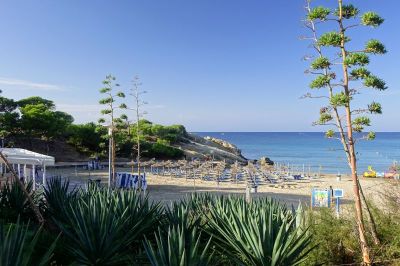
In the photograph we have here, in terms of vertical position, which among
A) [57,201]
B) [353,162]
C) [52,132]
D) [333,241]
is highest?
[52,132]

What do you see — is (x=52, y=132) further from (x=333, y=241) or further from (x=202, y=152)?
(x=333, y=241)

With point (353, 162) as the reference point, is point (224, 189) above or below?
below

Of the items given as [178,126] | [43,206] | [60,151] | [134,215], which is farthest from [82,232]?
[178,126]

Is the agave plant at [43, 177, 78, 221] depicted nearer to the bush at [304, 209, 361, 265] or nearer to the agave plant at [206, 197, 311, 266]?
the agave plant at [206, 197, 311, 266]

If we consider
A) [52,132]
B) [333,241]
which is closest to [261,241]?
[333,241]

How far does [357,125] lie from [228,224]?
8.06 feet

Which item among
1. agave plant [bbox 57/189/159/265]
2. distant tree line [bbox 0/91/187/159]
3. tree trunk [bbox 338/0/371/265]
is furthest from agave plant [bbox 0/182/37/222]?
distant tree line [bbox 0/91/187/159]

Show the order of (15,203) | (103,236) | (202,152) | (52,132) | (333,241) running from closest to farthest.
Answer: (103,236) → (333,241) → (15,203) → (52,132) → (202,152)

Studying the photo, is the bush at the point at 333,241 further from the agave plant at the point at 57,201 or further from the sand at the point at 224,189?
the sand at the point at 224,189

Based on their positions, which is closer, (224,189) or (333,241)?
(333,241)

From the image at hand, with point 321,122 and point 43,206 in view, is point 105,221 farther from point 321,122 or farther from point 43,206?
point 321,122

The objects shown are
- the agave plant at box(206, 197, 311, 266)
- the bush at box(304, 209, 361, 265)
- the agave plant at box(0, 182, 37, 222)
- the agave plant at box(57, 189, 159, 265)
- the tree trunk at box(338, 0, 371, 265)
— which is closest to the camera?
the agave plant at box(206, 197, 311, 266)

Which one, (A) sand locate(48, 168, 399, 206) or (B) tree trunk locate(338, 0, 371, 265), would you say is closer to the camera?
(B) tree trunk locate(338, 0, 371, 265)

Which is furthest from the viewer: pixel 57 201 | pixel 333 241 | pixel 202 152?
pixel 202 152
